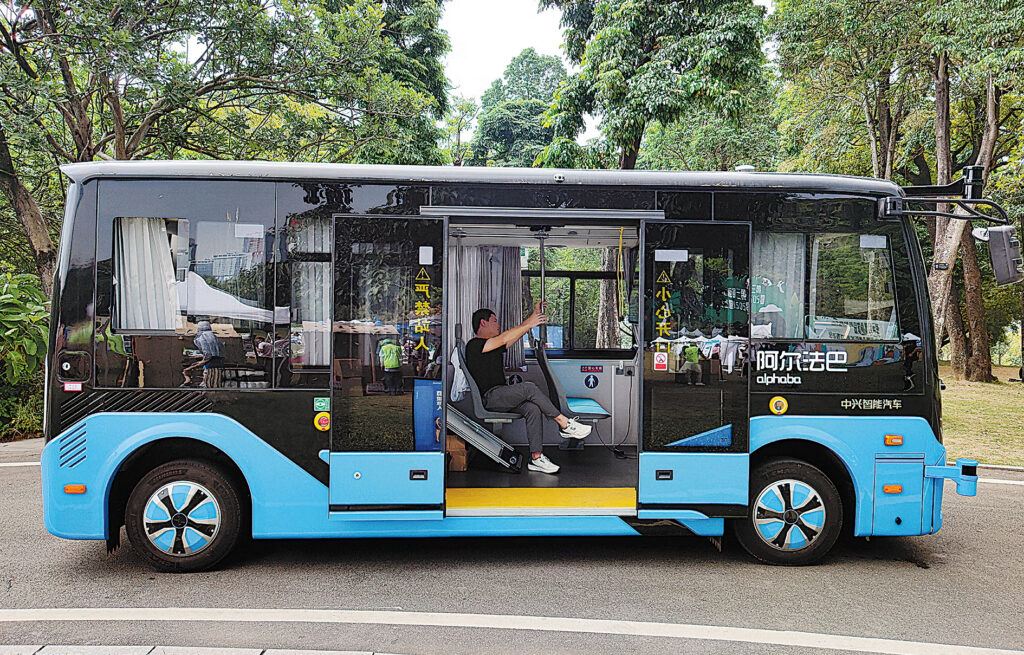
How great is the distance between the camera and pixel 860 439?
5328mm

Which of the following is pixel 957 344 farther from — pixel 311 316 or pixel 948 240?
pixel 311 316

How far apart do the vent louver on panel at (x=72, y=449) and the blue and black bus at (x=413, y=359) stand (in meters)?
0.01

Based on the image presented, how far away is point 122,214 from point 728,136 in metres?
22.0

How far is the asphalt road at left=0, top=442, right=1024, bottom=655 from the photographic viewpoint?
4195mm

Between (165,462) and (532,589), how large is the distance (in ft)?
8.61

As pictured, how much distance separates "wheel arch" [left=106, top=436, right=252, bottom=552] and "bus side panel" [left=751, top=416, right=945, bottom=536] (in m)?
3.54

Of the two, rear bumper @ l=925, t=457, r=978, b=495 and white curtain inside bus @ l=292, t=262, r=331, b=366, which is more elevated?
white curtain inside bus @ l=292, t=262, r=331, b=366


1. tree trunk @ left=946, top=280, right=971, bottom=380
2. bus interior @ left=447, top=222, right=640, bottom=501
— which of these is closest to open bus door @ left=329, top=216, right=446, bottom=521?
bus interior @ left=447, top=222, right=640, bottom=501

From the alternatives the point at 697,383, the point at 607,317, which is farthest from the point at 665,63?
the point at 697,383

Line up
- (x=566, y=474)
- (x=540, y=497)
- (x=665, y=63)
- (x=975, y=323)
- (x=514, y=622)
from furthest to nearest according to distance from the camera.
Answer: (x=975, y=323)
(x=665, y=63)
(x=566, y=474)
(x=540, y=497)
(x=514, y=622)

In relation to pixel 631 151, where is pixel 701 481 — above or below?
below

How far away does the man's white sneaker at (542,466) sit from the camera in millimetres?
6598

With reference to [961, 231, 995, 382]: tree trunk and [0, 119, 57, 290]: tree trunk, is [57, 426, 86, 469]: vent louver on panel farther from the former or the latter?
[961, 231, 995, 382]: tree trunk

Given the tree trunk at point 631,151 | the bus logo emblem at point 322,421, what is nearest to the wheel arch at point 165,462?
the bus logo emblem at point 322,421
